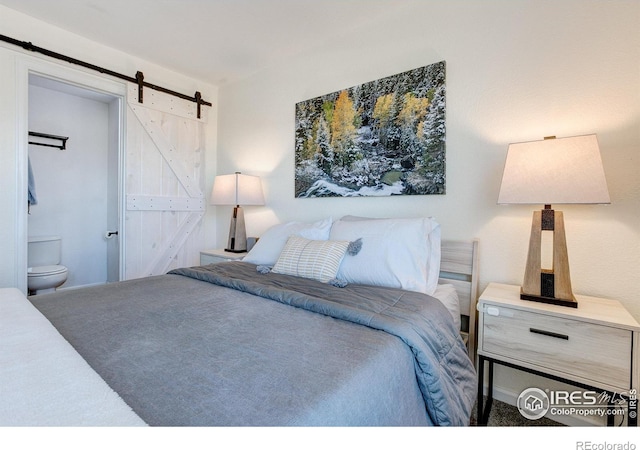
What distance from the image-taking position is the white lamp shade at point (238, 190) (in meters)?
2.81

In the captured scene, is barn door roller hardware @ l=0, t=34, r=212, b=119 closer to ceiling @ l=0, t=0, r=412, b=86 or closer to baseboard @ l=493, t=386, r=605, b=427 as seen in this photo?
ceiling @ l=0, t=0, r=412, b=86

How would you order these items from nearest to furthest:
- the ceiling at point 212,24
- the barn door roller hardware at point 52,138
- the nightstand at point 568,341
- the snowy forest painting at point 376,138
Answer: the nightstand at point 568,341 → the snowy forest painting at point 376,138 → the ceiling at point 212,24 → the barn door roller hardware at point 52,138

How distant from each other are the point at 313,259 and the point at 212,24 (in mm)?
1994

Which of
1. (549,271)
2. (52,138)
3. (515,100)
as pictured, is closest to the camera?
(549,271)

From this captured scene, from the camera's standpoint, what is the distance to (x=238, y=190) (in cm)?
281

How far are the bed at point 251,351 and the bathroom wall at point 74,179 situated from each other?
256 cm

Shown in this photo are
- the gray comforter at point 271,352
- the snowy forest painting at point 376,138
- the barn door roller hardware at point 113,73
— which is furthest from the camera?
the barn door roller hardware at point 113,73

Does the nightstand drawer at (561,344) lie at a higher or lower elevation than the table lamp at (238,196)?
lower

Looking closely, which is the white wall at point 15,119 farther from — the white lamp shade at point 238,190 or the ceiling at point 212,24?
the white lamp shade at point 238,190

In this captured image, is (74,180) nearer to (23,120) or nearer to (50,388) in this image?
(23,120)

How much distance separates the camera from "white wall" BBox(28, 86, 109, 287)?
10.7 ft

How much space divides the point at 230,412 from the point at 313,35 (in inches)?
105

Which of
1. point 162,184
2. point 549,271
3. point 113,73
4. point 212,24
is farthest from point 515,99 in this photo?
point 113,73

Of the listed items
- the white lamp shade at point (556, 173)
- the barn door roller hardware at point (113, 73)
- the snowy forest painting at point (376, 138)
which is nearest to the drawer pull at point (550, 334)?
the white lamp shade at point (556, 173)
